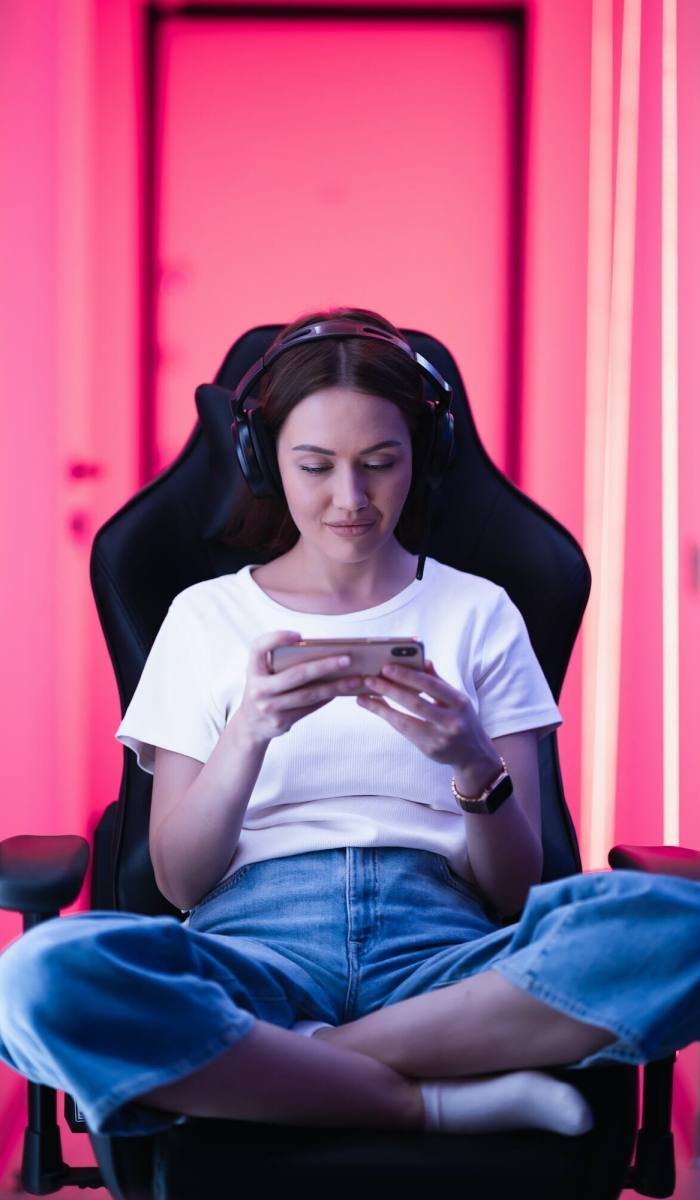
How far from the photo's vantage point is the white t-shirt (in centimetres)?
129

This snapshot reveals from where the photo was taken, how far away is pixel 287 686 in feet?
3.60

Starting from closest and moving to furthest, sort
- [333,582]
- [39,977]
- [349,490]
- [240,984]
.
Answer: [39,977] → [240,984] → [349,490] → [333,582]

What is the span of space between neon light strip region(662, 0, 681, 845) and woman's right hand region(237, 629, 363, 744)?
1.00 m

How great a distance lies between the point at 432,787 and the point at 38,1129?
51 centimetres

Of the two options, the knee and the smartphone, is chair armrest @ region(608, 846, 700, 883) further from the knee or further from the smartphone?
the knee

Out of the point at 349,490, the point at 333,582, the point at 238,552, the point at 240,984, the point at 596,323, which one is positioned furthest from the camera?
the point at 596,323

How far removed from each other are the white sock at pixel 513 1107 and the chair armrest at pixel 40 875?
1.21 ft

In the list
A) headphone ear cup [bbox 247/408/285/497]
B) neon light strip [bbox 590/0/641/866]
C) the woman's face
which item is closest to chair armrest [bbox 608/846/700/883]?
the woman's face

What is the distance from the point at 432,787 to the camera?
51.4 inches

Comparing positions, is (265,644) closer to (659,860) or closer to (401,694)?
(401,694)

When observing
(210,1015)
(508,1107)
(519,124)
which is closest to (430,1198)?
(508,1107)

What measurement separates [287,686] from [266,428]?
0.39 metres

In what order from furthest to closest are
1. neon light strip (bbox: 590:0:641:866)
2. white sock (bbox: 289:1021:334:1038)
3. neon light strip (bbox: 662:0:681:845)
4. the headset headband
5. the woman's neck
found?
1. neon light strip (bbox: 590:0:641:866)
2. neon light strip (bbox: 662:0:681:845)
3. the woman's neck
4. the headset headband
5. white sock (bbox: 289:1021:334:1038)

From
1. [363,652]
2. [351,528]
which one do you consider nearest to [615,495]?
[351,528]
